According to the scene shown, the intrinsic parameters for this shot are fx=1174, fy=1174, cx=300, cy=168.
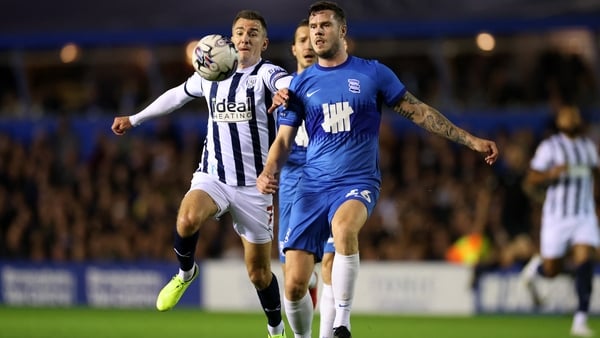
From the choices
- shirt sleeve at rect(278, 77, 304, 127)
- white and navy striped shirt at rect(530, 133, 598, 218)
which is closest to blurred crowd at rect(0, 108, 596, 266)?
white and navy striped shirt at rect(530, 133, 598, 218)

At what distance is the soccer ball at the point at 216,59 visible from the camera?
931 cm

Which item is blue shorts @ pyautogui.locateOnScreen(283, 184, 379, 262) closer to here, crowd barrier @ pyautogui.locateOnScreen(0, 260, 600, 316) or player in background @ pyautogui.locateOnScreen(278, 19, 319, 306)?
player in background @ pyautogui.locateOnScreen(278, 19, 319, 306)

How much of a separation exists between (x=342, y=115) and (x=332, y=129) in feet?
0.43

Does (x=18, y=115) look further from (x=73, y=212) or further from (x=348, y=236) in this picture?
(x=348, y=236)

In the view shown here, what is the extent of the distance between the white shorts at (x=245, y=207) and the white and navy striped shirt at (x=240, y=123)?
2.6 inches

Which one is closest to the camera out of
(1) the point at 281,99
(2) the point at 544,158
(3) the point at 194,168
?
(1) the point at 281,99

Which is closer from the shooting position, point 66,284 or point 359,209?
point 359,209

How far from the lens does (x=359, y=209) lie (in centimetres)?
860

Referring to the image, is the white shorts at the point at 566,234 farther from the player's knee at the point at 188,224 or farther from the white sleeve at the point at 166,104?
the player's knee at the point at 188,224

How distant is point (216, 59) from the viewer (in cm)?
931

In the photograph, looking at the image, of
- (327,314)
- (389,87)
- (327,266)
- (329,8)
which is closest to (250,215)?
(327,266)

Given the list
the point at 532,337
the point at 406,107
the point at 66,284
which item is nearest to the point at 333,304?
the point at 406,107

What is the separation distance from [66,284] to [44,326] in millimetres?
5833

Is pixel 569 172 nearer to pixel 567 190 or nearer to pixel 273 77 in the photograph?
pixel 567 190
